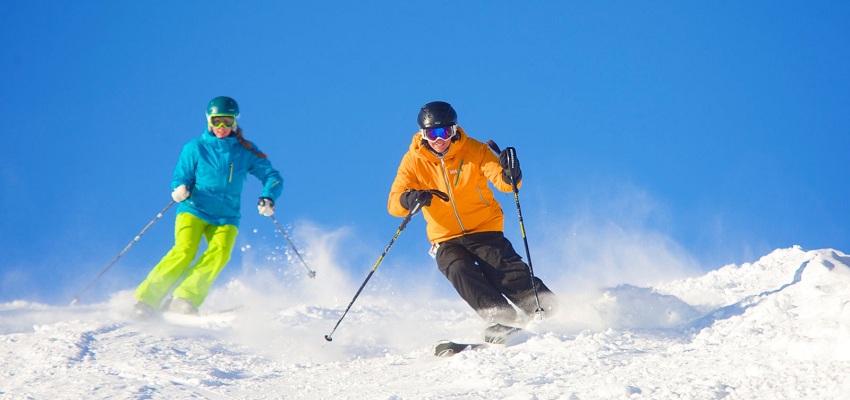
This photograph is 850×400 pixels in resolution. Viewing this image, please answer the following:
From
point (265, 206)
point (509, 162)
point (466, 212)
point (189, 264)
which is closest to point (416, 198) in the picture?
point (466, 212)

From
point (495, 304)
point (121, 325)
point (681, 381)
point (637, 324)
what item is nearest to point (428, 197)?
point (495, 304)

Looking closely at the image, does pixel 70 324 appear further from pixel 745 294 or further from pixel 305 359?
pixel 745 294

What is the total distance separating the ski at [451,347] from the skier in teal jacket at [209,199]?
3.65m

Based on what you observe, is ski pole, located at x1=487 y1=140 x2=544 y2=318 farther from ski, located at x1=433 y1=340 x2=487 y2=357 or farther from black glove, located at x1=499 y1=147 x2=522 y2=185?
ski, located at x1=433 y1=340 x2=487 y2=357

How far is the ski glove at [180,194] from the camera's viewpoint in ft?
26.3

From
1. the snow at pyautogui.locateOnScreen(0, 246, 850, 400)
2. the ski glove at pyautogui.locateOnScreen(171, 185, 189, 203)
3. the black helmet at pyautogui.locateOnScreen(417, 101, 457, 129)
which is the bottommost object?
the snow at pyautogui.locateOnScreen(0, 246, 850, 400)

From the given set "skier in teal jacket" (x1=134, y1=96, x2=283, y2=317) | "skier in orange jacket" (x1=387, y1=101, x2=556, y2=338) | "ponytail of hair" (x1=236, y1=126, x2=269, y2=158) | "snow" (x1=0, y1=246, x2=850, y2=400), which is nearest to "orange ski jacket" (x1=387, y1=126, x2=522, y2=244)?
"skier in orange jacket" (x1=387, y1=101, x2=556, y2=338)

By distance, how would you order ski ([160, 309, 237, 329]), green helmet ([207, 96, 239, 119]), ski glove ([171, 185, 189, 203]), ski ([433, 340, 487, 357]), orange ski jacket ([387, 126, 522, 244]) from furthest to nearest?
green helmet ([207, 96, 239, 119]) → ski glove ([171, 185, 189, 203]) → ski ([160, 309, 237, 329]) → orange ski jacket ([387, 126, 522, 244]) → ski ([433, 340, 487, 357])

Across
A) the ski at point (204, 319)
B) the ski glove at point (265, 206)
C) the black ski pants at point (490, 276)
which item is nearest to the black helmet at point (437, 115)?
the black ski pants at point (490, 276)

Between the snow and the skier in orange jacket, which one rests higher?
the skier in orange jacket

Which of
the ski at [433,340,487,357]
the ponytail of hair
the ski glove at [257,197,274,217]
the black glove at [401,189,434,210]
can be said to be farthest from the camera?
the ponytail of hair

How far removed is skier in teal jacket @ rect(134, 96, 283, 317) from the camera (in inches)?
312

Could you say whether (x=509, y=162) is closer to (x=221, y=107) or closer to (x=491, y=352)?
(x=491, y=352)

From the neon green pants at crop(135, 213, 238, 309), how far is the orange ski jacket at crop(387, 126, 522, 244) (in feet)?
9.17
